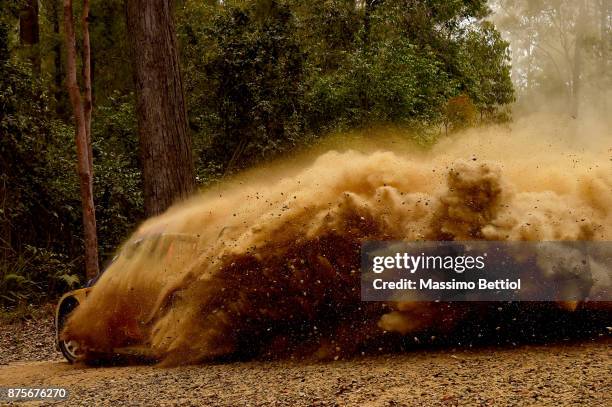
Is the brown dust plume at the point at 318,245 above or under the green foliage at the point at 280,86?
A: under

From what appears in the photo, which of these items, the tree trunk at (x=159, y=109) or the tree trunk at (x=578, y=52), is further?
the tree trunk at (x=578, y=52)

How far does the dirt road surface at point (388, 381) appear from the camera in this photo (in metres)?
4.58

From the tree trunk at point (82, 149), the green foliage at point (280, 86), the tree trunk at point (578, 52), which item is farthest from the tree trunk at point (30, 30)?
the tree trunk at point (578, 52)

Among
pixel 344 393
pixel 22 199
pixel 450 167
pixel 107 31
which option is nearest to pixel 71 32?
pixel 22 199

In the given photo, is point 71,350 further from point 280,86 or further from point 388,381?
point 280,86

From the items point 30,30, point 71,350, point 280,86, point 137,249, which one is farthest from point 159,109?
point 30,30

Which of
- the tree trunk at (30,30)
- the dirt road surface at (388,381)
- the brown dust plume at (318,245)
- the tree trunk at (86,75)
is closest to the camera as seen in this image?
the dirt road surface at (388,381)

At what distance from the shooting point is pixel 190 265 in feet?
23.2

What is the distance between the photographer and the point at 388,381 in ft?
17.1

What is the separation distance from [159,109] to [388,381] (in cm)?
678

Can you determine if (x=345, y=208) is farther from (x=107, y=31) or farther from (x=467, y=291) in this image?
(x=107, y=31)

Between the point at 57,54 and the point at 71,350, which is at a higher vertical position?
the point at 57,54

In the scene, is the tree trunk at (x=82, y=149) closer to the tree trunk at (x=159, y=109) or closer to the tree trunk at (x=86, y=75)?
the tree trunk at (x=86, y=75)

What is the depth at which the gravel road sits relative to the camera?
4586 mm
